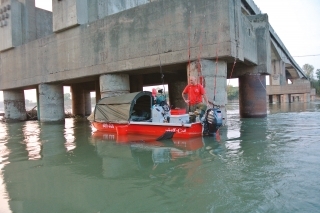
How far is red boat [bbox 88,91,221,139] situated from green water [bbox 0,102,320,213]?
1.30m

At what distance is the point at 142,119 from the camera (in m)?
12.6

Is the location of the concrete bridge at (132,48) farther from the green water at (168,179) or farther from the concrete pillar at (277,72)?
the concrete pillar at (277,72)

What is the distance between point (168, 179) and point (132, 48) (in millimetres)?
10724

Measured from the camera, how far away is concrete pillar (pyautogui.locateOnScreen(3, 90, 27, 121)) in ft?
83.0

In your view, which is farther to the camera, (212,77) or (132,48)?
(132,48)

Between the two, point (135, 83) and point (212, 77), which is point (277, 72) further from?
point (212, 77)

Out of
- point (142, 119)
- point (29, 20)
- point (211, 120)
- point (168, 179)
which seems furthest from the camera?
point (29, 20)

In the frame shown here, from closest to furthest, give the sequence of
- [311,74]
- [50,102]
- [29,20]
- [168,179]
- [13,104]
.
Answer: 1. [168,179]
2. [50,102]
3. [29,20]
4. [13,104]
5. [311,74]

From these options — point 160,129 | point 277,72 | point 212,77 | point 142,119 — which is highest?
point 277,72

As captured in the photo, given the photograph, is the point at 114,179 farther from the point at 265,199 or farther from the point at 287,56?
the point at 287,56

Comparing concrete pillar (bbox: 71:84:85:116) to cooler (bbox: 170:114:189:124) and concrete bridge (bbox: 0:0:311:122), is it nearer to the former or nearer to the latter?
concrete bridge (bbox: 0:0:311:122)

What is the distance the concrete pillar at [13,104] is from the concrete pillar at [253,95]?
66.8 ft

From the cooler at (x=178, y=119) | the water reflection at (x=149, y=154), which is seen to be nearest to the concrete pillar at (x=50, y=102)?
the water reflection at (x=149, y=154)

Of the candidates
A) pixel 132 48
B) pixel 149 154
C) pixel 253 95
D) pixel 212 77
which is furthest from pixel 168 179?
pixel 253 95
